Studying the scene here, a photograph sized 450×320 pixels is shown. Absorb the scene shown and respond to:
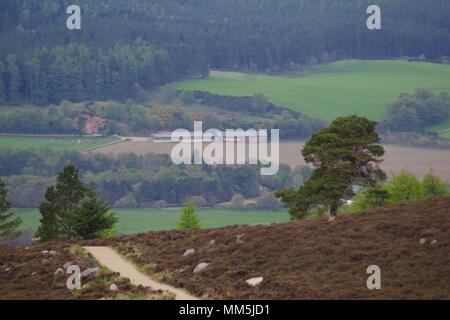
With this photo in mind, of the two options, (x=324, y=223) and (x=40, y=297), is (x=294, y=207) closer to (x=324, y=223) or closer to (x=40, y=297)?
(x=324, y=223)

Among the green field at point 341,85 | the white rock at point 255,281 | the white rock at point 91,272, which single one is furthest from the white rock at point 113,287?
the green field at point 341,85

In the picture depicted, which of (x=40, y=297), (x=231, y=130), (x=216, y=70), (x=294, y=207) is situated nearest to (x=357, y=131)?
(x=294, y=207)

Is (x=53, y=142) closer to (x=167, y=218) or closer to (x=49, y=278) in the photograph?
(x=167, y=218)

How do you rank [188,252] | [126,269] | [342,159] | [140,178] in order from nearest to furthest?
1. [126,269]
2. [188,252]
3. [342,159]
4. [140,178]

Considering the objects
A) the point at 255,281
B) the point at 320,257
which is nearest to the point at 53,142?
the point at 320,257

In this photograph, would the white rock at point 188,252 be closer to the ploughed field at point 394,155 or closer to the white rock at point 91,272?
the white rock at point 91,272

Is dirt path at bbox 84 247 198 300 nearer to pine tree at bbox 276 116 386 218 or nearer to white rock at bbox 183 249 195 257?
white rock at bbox 183 249 195 257

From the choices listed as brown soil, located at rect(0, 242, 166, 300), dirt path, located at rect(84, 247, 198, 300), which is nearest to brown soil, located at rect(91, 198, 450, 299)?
dirt path, located at rect(84, 247, 198, 300)
